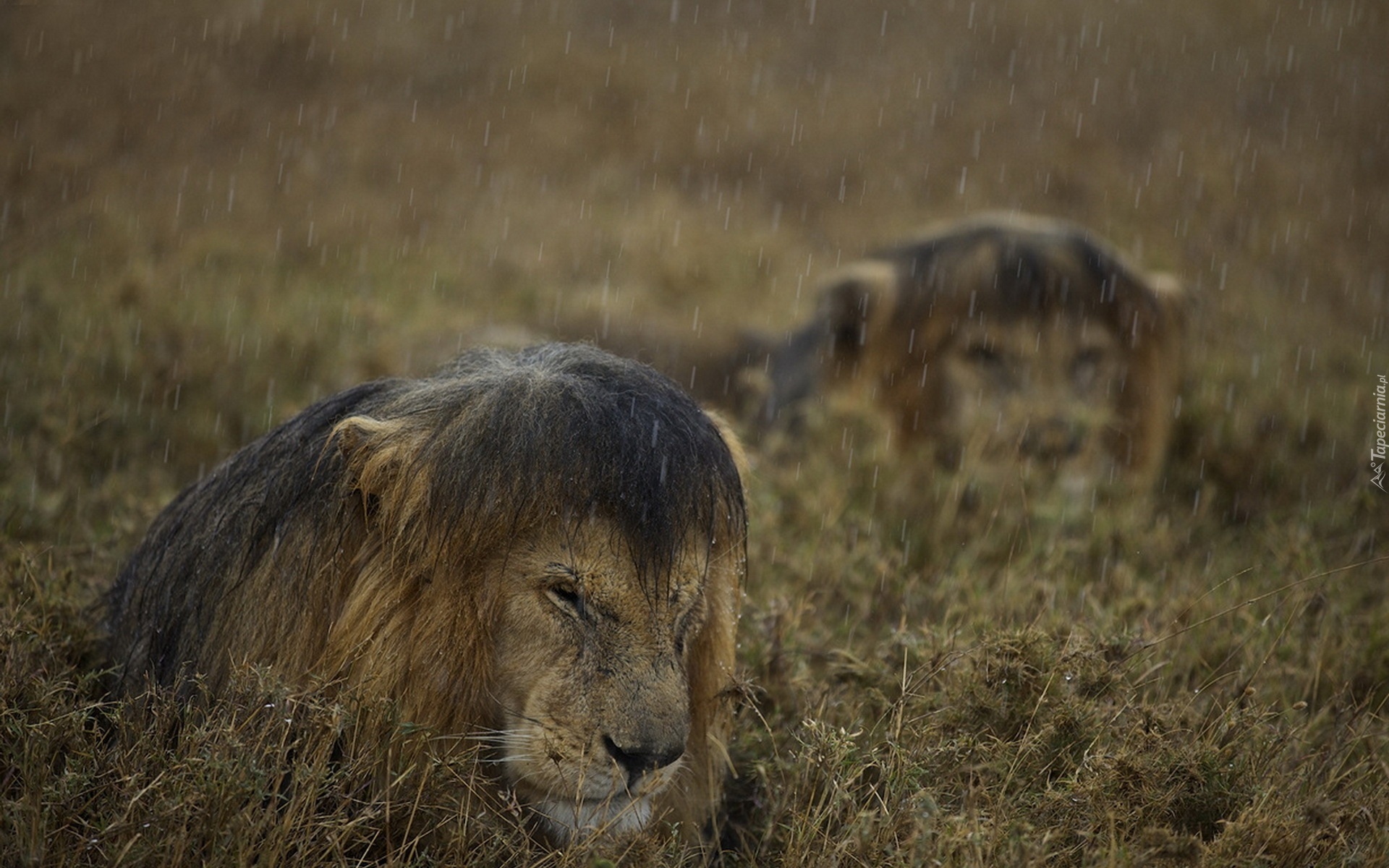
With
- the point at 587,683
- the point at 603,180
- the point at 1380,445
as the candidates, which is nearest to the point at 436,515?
the point at 587,683

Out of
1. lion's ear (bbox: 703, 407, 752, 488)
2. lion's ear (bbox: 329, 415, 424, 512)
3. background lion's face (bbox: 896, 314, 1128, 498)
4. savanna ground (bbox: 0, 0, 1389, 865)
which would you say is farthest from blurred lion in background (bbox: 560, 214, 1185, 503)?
lion's ear (bbox: 329, 415, 424, 512)

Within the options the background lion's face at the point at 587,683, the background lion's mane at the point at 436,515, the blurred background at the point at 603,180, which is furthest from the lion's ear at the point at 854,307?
the background lion's face at the point at 587,683

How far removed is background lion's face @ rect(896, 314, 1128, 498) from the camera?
23.0 feet

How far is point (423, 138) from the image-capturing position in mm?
14219

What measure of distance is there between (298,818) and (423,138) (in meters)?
12.4

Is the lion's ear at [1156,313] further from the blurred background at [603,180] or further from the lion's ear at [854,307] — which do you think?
the lion's ear at [854,307]

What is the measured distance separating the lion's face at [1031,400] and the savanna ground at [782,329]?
1.53 feet

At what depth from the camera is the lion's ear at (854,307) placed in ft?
25.4

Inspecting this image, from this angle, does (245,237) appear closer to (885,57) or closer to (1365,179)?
(885,57)

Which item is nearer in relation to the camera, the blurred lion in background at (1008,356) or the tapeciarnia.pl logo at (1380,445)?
the tapeciarnia.pl logo at (1380,445)

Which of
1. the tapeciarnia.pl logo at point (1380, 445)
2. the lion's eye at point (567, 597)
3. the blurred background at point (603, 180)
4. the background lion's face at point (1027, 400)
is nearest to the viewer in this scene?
the lion's eye at point (567, 597)

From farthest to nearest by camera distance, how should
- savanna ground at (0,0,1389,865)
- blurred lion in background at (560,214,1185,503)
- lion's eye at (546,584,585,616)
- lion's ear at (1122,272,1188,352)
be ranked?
lion's ear at (1122,272,1188,352), blurred lion in background at (560,214,1185,503), savanna ground at (0,0,1389,865), lion's eye at (546,584,585,616)

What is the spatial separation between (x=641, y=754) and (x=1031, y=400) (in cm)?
503

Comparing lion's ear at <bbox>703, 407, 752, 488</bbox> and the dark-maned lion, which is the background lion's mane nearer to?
lion's ear at <bbox>703, 407, 752, 488</bbox>
